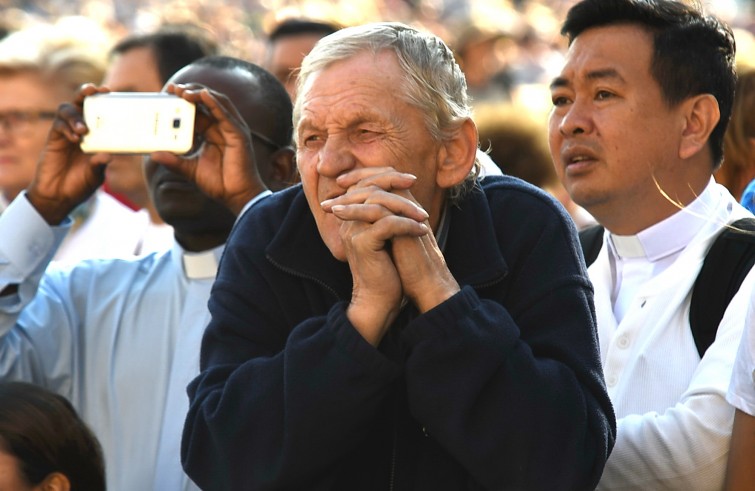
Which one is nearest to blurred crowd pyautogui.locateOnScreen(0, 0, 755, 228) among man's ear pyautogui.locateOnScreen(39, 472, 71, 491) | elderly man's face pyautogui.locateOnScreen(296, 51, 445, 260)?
elderly man's face pyautogui.locateOnScreen(296, 51, 445, 260)

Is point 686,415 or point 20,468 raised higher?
point 686,415

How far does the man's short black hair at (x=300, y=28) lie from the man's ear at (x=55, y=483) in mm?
3204

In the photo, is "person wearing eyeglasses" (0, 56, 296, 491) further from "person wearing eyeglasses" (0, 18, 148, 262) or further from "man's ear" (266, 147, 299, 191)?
"person wearing eyeglasses" (0, 18, 148, 262)

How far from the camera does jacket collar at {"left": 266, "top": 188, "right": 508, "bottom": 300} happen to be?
2.90m

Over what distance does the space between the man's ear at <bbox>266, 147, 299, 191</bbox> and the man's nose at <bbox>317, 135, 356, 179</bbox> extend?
1.36 m

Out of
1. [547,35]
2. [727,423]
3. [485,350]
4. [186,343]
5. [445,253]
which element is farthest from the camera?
[547,35]

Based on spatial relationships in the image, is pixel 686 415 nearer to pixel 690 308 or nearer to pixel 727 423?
pixel 727 423

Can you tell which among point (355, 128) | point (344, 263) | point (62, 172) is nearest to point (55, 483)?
point (62, 172)

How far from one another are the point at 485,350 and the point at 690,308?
1066mm

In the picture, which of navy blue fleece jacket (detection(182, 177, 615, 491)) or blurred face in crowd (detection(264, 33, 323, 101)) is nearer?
navy blue fleece jacket (detection(182, 177, 615, 491))

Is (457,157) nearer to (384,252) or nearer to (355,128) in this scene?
(355,128)

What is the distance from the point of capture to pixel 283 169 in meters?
4.29

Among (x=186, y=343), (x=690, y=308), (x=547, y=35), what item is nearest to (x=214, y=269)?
(x=186, y=343)

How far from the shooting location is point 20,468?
3473 mm
